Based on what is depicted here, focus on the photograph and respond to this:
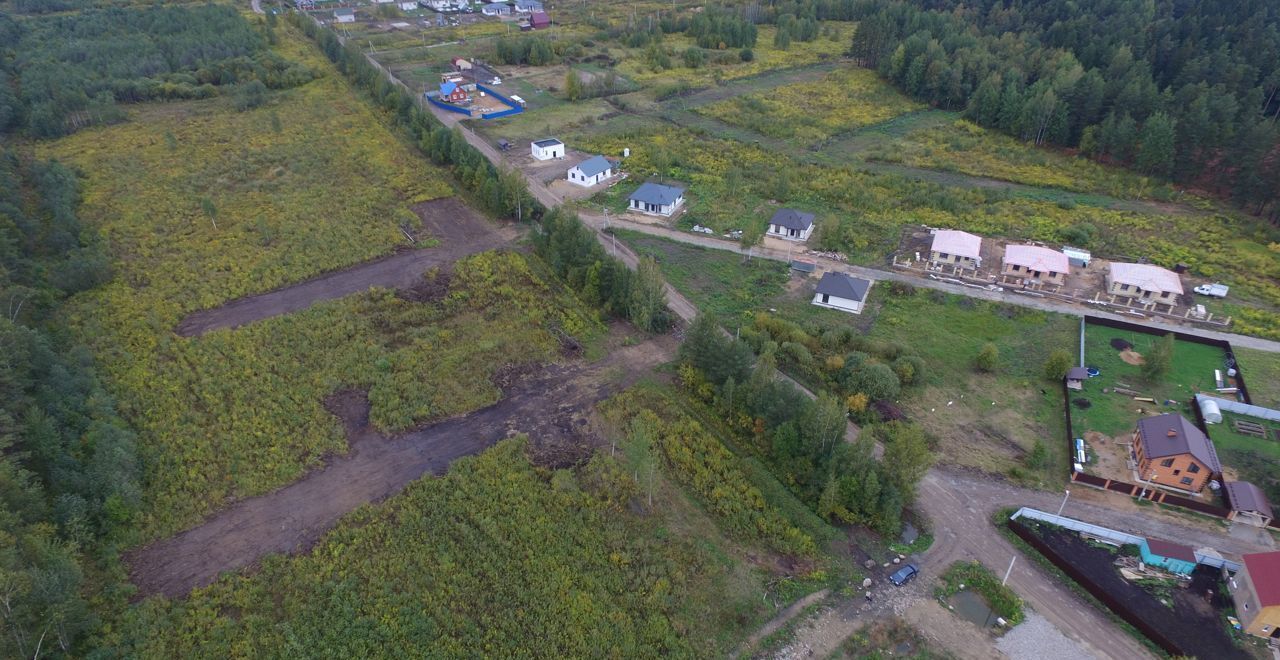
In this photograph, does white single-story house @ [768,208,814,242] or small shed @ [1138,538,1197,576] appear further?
white single-story house @ [768,208,814,242]

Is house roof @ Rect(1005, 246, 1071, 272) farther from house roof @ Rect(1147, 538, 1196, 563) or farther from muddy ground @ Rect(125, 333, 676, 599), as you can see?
muddy ground @ Rect(125, 333, 676, 599)

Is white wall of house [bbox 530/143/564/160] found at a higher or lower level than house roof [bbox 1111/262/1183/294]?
lower

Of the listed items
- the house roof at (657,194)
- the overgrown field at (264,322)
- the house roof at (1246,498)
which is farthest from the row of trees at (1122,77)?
the overgrown field at (264,322)

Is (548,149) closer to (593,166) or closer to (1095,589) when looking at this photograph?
(593,166)

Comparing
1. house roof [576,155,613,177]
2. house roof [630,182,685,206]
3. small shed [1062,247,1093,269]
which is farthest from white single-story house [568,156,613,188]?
small shed [1062,247,1093,269]

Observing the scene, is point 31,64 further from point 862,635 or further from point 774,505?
point 862,635

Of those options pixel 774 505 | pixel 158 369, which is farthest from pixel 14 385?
pixel 774 505

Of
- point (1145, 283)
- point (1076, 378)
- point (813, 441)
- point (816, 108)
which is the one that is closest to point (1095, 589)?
point (813, 441)
